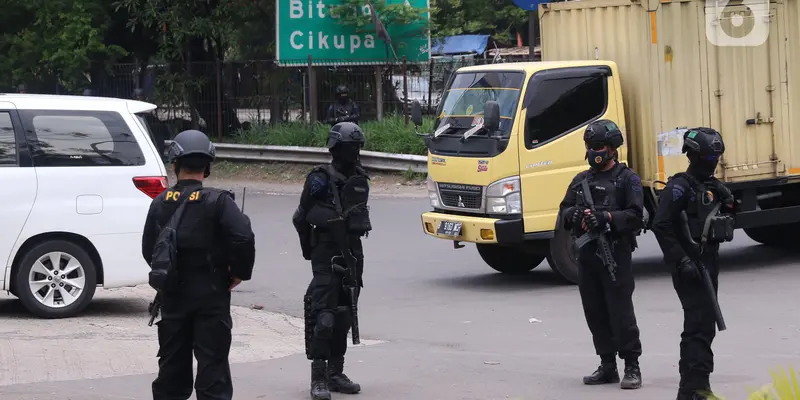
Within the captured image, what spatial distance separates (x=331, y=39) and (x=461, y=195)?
12.9 m

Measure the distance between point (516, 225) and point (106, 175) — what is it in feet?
13.0

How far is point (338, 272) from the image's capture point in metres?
7.25

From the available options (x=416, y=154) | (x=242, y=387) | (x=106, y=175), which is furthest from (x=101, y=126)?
(x=416, y=154)

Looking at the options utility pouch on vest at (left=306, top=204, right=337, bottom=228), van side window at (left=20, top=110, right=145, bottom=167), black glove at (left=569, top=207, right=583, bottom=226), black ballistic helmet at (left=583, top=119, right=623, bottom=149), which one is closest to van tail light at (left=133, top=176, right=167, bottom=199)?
van side window at (left=20, top=110, right=145, bottom=167)

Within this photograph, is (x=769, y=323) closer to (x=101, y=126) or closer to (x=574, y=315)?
(x=574, y=315)

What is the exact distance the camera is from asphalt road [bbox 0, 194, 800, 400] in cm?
755

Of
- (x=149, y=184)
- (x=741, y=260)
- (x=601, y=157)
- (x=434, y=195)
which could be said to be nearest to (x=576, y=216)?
(x=601, y=157)

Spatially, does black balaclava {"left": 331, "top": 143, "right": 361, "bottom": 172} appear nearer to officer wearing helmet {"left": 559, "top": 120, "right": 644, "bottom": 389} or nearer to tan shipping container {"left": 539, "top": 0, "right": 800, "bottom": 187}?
officer wearing helmet {"left": 559, "top": 120, "right": 644, "bottom": 389}

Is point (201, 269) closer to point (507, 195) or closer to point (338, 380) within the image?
point (338, 380)

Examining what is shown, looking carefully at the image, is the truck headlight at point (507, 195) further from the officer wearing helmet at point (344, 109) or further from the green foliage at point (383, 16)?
the green foliage at point (383, 16)

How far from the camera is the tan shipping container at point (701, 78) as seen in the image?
11.8 m

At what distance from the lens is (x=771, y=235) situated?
45.8ft

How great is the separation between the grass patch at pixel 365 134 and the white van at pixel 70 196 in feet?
39.0

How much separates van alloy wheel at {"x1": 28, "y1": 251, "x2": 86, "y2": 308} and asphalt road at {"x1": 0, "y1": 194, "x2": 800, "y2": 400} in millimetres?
1983
